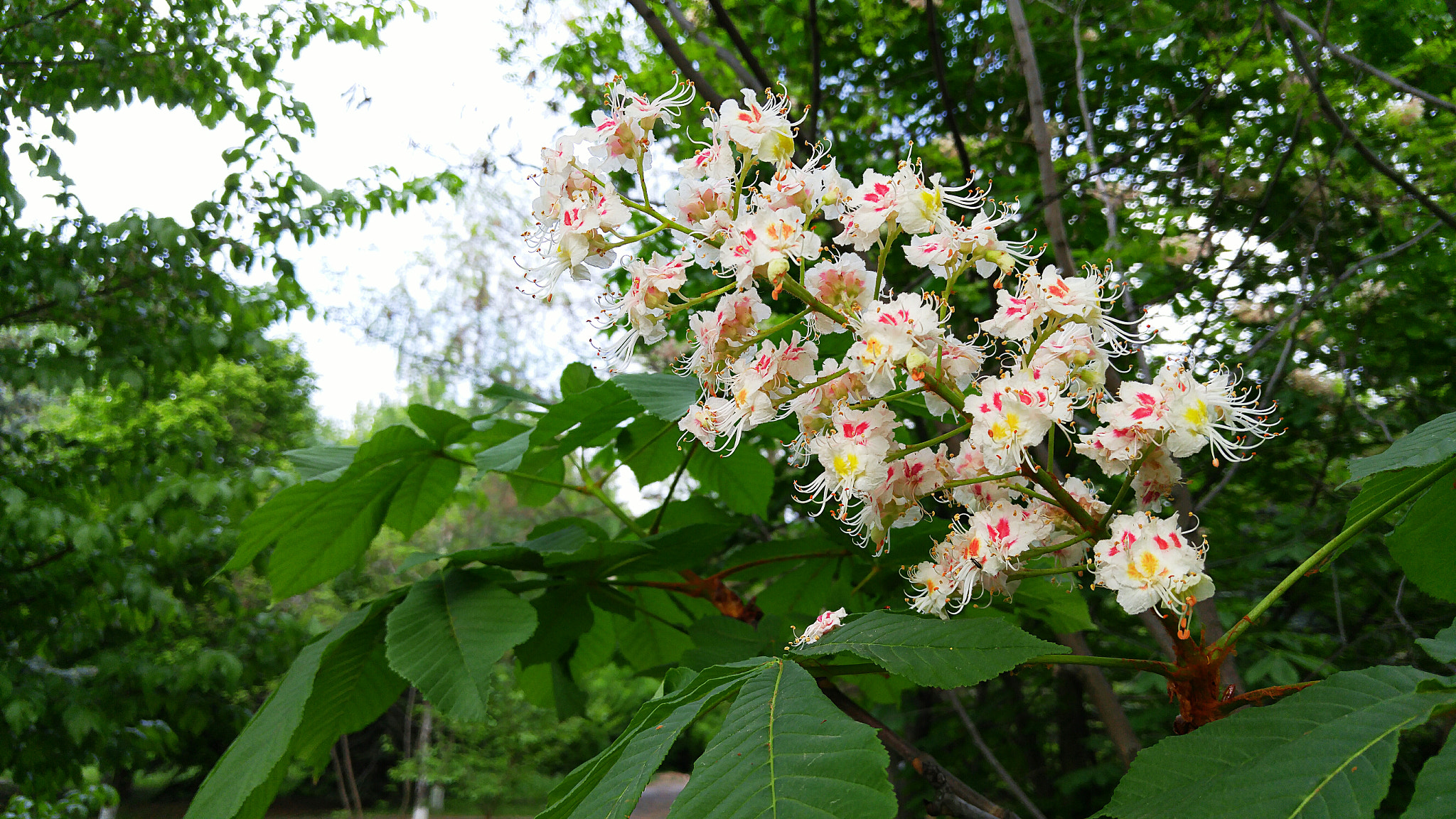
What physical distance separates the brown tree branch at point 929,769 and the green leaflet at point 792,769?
0.33m

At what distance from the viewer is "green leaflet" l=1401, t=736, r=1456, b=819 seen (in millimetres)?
469

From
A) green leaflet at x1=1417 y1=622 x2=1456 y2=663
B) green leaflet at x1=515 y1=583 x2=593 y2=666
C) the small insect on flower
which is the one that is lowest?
green leaflet at x1=1417 y1=622 x2=1456 y2=663

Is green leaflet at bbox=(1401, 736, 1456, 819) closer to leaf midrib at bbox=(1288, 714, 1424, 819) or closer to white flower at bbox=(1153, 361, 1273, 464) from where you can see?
leaf midrib at bbox=(1288, 714, 1424, 819)

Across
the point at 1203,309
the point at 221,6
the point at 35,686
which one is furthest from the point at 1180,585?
the point at 221,6

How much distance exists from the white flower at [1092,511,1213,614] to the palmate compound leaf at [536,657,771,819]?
0.31 metres

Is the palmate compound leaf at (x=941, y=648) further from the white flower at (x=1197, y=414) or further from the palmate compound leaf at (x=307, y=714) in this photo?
the palmate compound leaf at (x=307, y=714)

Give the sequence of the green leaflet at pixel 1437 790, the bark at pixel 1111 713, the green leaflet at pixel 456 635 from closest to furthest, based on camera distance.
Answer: the green leaflet at pixel 1437 790
the green leaflet at pixel 456 635
the bark at pixel 1111 713

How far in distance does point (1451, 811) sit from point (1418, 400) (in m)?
3.64

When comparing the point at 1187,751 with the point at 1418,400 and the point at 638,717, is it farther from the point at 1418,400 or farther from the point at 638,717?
the point at 1418,400

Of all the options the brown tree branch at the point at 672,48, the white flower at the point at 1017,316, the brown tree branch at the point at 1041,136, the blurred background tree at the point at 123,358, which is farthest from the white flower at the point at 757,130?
the blurred background tree at the point at 123,358

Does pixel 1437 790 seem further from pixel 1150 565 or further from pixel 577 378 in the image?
pixel 577 378

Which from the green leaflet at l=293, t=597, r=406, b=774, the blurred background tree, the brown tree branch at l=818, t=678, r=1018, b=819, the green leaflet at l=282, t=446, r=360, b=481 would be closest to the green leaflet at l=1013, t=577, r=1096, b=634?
the brown tree branch at l=818, t=678, r=1018, b=819

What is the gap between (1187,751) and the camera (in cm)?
65

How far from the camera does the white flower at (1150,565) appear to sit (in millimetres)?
710
